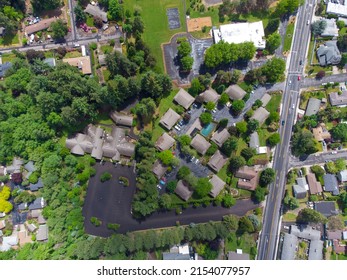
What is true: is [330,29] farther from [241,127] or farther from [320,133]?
[241,127]

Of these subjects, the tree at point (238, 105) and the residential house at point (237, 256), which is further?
the tree at point (238, 105)

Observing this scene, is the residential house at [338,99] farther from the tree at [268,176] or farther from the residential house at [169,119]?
the residential house at [169,119]

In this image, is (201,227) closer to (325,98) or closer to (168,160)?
(168,160)

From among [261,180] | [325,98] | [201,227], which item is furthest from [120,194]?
[325,98]

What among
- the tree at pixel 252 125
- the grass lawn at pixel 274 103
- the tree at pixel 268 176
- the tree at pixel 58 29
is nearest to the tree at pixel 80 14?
the tree at pixel 58 29

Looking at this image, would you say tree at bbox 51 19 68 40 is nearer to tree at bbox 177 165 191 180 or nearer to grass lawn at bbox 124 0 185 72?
grass lawn at bbox 124 0 185 72

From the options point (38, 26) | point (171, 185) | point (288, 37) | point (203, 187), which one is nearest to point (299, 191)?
point (203, 187)

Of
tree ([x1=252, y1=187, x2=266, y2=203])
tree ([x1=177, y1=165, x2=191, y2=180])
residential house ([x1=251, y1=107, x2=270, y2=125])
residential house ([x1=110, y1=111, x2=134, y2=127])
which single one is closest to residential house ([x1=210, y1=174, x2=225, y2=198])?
tree ([x1=177, y1=165, x2=191, y2=180])
